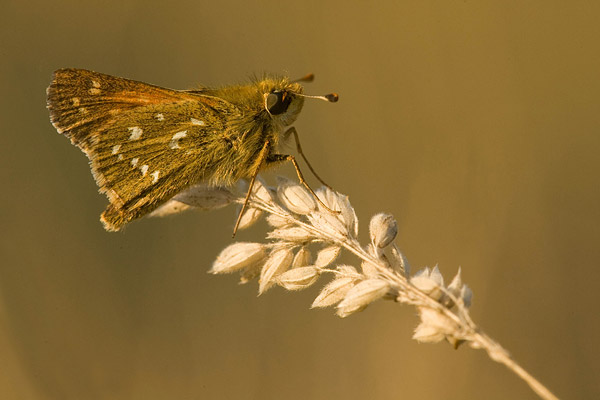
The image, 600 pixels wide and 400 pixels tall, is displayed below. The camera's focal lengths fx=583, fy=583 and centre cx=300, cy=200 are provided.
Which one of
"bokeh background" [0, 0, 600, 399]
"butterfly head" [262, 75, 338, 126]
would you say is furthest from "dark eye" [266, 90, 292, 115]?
"bokeh background" [0, 0, 600, 399]

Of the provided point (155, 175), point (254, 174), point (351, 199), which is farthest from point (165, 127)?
point (351, 199)

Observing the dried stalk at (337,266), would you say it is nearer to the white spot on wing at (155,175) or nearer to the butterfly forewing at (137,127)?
the white spot on wing at (155,175)

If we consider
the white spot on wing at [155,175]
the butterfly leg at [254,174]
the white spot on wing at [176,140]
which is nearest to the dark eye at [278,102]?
the butterfly leg at [254,174]

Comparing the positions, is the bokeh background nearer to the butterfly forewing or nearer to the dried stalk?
the butterfly forewing

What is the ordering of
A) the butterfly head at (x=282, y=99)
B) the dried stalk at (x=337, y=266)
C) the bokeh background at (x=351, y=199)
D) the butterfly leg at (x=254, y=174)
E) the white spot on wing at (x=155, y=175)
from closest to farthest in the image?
the dried stalk at (x=337, y=266) → the butterfly leg at (x=254, y=174) → the white spot on wing at (x=155, y=175) → the butterfly head at (x=282, y=99) → the bokeh background at (x=351, y=199)

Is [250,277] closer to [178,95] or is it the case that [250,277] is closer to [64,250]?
[178,95]

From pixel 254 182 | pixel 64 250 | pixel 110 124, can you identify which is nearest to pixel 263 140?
pixel 254 182

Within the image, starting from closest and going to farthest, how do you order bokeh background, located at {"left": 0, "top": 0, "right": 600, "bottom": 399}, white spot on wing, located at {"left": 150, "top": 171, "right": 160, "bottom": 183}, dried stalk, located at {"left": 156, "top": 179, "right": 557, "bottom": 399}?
1. dried stalk, located at {"left": 156, "top": 179, "right": 557, "bottom": 399}
2. white spot on wing, located at {"left": 150, "top": 171, "right": 160, "bottom": 183}
3. bokeh background, located at {"left": 0, "top": 0, "right": 600, "bottom": 399}
